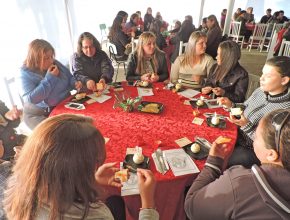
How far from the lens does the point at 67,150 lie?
2.46ft

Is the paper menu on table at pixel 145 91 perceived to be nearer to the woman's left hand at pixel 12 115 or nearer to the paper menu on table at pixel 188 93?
the paper menu on table at pixel 188 93

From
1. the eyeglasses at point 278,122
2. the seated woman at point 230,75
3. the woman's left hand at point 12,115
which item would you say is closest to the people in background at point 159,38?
the seated woman at point 230,75

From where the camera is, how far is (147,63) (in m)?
2.97

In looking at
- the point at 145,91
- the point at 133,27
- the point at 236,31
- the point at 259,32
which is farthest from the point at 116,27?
the point at 259,32

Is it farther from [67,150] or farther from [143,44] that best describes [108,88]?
[67,150]

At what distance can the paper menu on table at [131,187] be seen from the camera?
1.23m

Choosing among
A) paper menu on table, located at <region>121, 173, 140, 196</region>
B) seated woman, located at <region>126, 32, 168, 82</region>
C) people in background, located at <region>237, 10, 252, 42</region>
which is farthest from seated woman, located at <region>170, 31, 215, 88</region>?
people in background, located at <region>237, 10, 252, 42</region>

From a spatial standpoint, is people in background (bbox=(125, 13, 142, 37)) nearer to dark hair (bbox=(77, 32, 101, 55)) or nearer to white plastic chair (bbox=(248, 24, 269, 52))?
white plastic chair (bbox=(248, 24, 269, 52))

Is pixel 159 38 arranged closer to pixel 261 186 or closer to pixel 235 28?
pixel 235 28

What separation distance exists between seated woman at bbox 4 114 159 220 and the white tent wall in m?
2.46

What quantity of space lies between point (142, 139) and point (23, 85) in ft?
4.53

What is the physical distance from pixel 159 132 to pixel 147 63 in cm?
148

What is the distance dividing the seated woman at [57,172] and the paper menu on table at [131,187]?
0.41 meters

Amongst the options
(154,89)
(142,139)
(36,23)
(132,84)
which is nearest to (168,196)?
(142,139)
